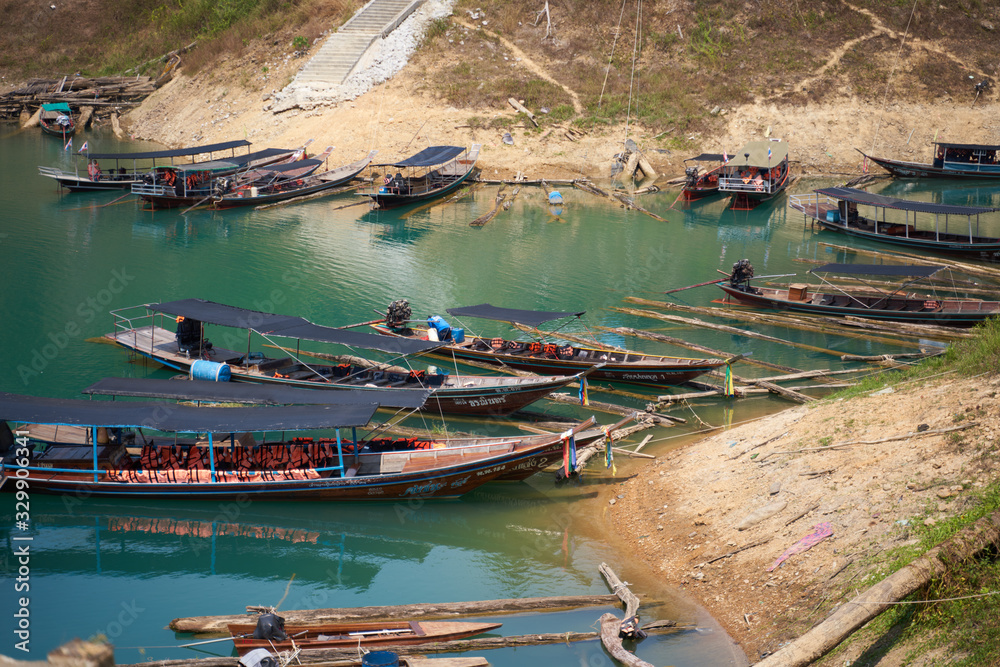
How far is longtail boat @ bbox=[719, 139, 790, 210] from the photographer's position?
4738 centimetres

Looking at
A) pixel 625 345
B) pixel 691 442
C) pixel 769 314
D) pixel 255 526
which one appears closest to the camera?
pixel 255 526

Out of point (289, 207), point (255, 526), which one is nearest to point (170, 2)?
point (289, 207)

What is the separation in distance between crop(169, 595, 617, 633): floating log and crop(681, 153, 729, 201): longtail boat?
38765mm

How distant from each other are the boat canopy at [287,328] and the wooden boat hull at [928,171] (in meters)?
43.7

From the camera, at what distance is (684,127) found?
57094 mm

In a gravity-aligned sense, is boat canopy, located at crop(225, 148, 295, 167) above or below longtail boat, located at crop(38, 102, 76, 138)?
below

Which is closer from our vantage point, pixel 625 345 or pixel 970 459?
pixel 970 459

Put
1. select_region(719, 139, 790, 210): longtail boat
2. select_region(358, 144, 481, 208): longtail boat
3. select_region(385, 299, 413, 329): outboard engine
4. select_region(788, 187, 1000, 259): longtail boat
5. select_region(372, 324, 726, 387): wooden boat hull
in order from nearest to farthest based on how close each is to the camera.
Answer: select_region(372, 324, 726, 387): wooden boat hull, select_region(385, 299, 413, 329): outboard engine, select_region(788, 187, 1000, 259): longtail boat, select_region(358, 144, 481, 208): longtail boat, select_region(719, 139, 790, 210): longtail boat

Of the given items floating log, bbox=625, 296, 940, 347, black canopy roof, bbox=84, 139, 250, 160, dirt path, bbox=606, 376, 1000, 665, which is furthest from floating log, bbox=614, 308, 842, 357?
black canopy roof, bbox=84, 139, 250, 160

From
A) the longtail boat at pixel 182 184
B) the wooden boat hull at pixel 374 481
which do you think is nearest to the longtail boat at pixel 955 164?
the longtail boat at pixel 182 184

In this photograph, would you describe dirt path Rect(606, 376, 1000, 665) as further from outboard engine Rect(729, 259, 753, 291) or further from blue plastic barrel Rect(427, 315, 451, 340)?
outboard engine Rect(729, 259, 753, 291)

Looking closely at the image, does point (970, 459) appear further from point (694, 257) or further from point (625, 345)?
point (694, 257)

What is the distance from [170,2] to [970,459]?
81.4 m

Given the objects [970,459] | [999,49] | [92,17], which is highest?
[92,17]
